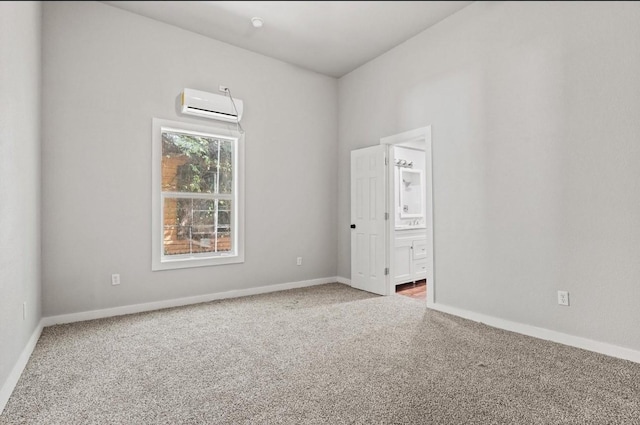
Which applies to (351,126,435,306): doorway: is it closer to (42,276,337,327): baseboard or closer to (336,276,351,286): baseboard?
(336,276,351,286): baseboard

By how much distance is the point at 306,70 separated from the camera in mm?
4562

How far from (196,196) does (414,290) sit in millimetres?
2960

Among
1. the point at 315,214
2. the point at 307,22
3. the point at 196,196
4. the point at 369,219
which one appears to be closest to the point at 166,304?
the point at 196,196

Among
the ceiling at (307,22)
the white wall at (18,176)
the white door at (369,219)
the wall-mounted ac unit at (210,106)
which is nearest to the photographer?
the white wall at (18,176)

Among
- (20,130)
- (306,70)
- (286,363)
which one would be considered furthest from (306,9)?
(286,363)

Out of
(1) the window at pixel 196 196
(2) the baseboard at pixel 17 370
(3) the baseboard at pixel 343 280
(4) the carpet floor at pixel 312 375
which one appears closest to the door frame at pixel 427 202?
(4) the carpet floor at pixel 312 375

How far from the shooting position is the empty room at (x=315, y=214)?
1870 mm

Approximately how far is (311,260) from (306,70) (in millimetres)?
2563

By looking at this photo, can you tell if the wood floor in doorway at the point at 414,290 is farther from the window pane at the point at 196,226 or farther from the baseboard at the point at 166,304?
the window pane at the point at 196,226

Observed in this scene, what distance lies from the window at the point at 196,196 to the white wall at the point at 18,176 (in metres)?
0.99

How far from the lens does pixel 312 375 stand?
1996mm

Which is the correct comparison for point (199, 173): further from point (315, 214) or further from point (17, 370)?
point (17, 370)

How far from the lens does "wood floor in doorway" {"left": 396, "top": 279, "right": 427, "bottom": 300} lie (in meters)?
4.15

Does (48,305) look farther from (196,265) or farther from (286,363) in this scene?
(286,363)
